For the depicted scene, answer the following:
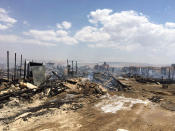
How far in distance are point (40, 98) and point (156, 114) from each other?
27.6ft

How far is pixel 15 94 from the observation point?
10938 mm

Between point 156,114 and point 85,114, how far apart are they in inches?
161

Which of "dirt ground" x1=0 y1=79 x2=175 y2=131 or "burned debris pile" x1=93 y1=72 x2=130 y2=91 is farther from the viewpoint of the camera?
"burned debris pile" x1=93 y1=72 x2=130 y2=91

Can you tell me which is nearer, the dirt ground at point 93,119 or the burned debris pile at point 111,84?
the dirt ground at point 93,119

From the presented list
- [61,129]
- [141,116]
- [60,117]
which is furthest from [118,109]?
[61,129]

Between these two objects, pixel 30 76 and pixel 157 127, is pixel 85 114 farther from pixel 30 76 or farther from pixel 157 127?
pixel 30 76

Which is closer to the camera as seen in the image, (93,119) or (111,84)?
(93,119)

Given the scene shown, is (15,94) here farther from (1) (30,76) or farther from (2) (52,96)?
(1) (30,76)

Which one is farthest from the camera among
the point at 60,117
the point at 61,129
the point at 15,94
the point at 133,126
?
the point at 15,94

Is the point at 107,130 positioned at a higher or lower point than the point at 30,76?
lower

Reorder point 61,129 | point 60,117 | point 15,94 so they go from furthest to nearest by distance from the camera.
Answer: point 15,94 < point 60,117 < point 61,129

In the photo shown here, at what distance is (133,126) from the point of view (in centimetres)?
634

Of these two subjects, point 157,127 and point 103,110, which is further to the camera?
point 103,110

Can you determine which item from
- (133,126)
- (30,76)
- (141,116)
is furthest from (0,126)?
(30,76)
